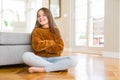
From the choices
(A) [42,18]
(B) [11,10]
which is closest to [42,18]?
(A) [42,18]

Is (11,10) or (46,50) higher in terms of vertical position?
(11,10)

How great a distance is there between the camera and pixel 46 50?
203 cm

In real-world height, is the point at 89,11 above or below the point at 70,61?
above

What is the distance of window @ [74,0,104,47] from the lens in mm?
4590

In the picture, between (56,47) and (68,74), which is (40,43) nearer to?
(56,47)

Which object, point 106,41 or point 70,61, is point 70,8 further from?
point 70,61

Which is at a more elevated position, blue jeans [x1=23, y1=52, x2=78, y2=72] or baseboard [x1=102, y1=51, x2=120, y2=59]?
blue jeans [x1=23, y1=52, x2=78, y2=72]

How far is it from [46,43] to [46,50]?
0.10 meters

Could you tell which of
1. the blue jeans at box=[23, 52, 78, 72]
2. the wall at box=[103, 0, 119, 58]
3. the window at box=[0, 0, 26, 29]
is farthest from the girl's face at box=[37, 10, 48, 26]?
the window at box=[0, 0, 26, 29]

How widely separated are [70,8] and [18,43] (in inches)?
136

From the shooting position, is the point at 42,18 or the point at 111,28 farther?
the point at 111,28

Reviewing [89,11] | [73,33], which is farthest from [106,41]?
[73,33]

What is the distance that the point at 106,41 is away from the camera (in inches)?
158

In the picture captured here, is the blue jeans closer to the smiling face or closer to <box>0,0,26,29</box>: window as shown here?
the smiling face
